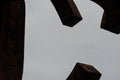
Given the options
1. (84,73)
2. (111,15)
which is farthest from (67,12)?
(84,73)

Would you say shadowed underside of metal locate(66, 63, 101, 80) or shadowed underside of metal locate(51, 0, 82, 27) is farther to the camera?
shadowed underside of metal locate(51, 0, 82, 27)

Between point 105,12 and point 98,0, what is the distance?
0.24 m

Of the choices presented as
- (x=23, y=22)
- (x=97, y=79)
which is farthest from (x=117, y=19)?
(x=23, y=22)

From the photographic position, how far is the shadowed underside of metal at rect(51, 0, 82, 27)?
5992mm

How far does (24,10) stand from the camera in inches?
259

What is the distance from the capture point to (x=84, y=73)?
19.2 ft

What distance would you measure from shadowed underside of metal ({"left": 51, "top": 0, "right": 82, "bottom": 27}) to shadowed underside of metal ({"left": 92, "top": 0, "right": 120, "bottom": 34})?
1.45 feet

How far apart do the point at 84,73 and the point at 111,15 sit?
102 cm

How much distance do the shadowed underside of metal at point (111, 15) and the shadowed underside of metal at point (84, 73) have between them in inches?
28.6
